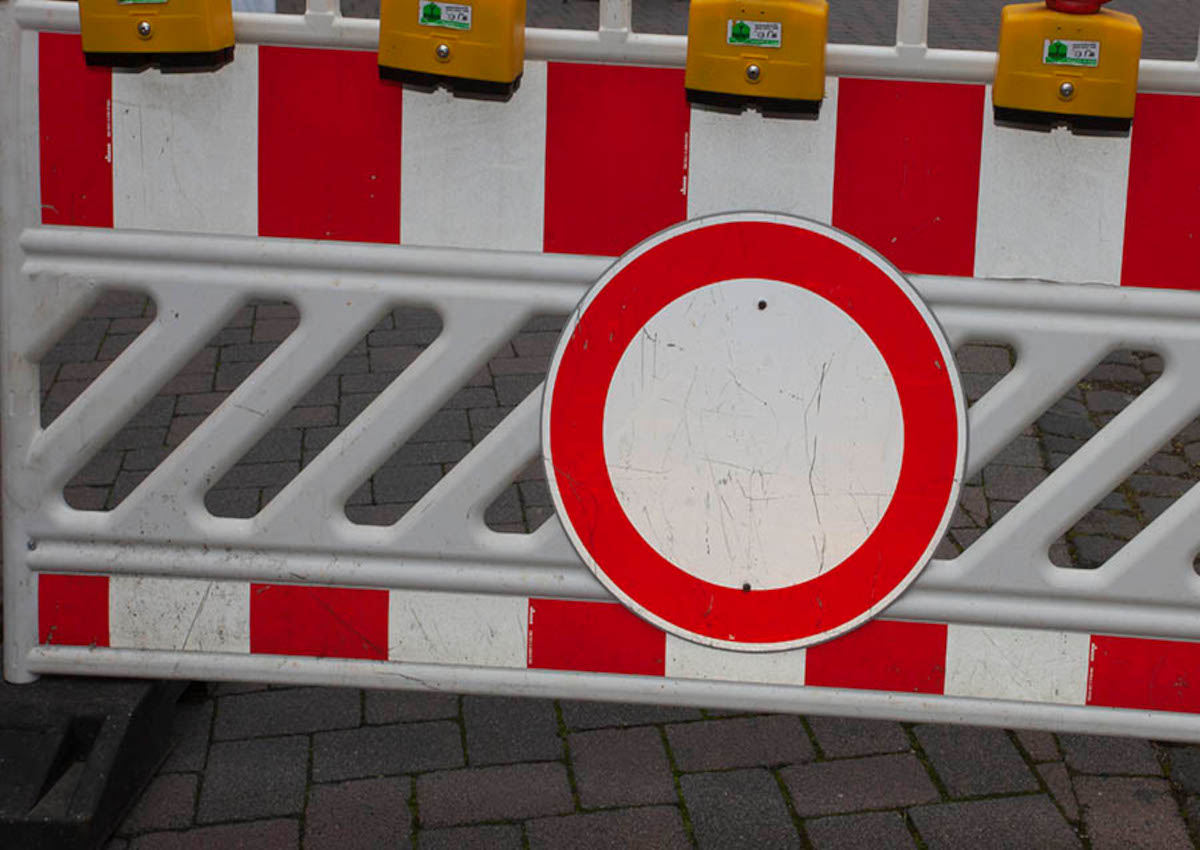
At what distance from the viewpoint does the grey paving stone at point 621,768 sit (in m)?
3.05

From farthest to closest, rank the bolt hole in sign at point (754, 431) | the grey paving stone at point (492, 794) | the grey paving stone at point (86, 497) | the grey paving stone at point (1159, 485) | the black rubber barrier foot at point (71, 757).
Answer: the grey paving stone at point (1159, 485), the grey paving stone at point (86, 497), the grey paving stone at point (492, 794), the black rubber barrier foot at point (71, 757), the bolt hole in sign at point (754, 431)

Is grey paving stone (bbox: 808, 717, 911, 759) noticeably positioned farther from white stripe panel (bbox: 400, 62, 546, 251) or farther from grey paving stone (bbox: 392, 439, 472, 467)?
grey paving stone (bbox: 392, 439, 472, 467)

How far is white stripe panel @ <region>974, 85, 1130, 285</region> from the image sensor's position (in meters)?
2.57

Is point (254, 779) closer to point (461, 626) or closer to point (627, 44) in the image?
point (461, 626)

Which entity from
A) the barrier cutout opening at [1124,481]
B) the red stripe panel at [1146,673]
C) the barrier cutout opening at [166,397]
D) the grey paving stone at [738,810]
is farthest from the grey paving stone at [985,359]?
the red stripe panel at [1146,673]

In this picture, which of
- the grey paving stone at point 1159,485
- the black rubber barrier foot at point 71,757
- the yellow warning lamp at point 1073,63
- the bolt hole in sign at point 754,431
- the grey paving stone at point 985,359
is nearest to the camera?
the yellow warning lamp at point 1073,63

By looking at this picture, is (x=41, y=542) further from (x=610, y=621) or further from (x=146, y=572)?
(x=610, y=621)

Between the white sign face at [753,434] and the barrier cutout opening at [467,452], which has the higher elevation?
the white sign face at [753,434]

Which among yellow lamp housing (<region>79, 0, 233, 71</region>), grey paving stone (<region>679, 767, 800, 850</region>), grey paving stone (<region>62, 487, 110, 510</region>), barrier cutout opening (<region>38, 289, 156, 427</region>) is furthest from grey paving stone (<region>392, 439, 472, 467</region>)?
yellow lamp housing (<region>79, 0, 233, 71</region>)

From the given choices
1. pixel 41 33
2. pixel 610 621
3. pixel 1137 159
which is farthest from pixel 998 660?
pixel 41 33

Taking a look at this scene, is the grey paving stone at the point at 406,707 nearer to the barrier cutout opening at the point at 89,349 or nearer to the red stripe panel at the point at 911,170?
the red stripe panel at the point at 911,170

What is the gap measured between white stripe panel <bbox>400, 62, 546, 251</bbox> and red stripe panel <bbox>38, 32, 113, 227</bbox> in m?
0.46

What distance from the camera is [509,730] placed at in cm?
328

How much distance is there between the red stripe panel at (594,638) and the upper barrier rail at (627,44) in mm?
864
